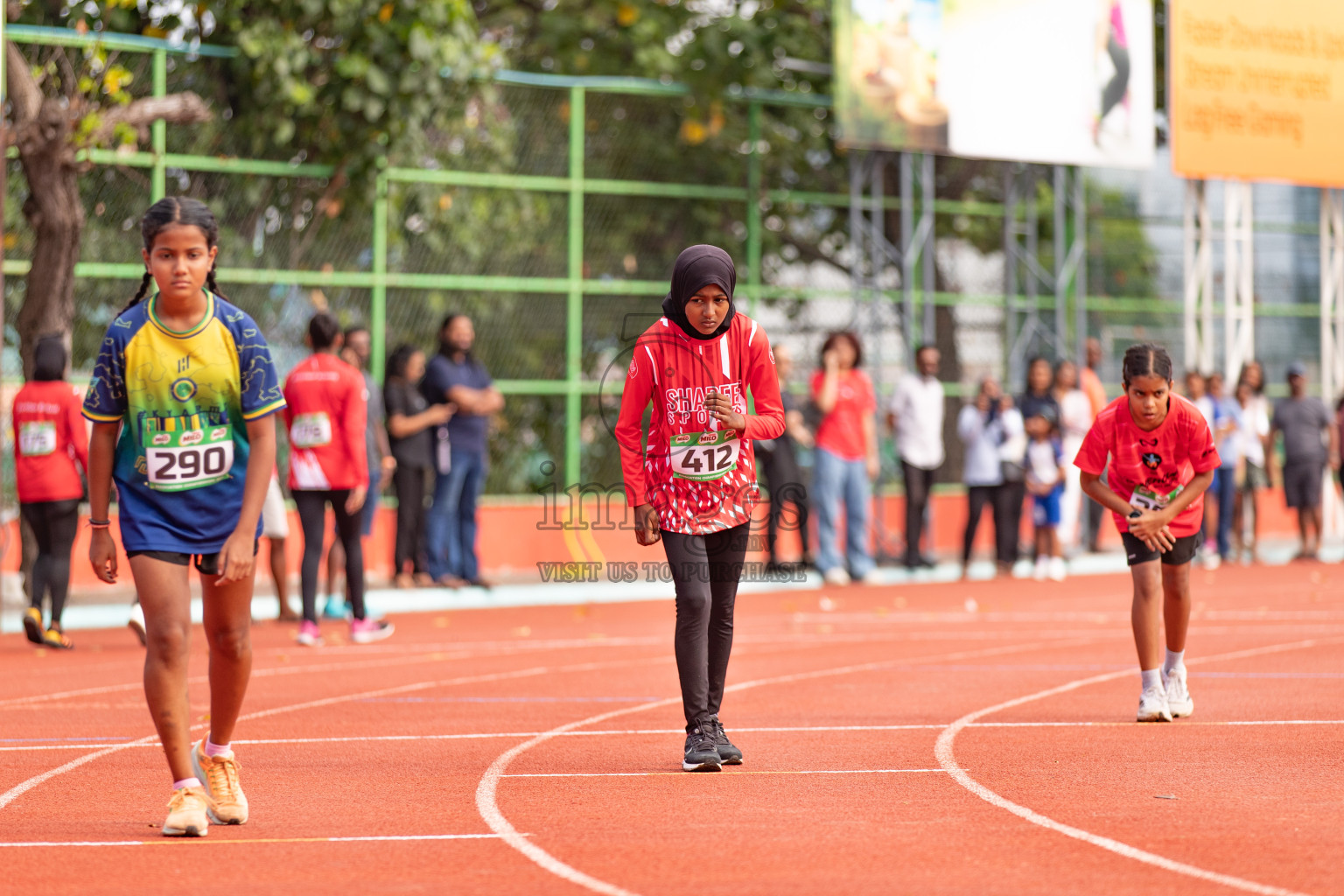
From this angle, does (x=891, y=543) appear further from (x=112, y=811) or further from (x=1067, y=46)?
(x=112, y=811)

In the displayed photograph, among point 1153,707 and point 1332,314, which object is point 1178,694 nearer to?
point 1153,707

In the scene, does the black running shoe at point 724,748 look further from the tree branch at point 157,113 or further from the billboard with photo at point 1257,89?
the billboard with photo at point 1257,89

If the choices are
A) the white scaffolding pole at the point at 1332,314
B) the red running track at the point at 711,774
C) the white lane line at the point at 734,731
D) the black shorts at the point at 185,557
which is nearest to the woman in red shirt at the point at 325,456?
the red running track at the point at 711,774

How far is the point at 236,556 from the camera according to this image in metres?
6.06

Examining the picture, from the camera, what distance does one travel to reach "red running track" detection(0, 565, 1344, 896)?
5.55 meters

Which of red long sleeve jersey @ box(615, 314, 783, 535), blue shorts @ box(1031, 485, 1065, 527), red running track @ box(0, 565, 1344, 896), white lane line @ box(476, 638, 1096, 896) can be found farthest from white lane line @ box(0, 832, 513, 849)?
blue shorts @ box(1031, 485, 1065, 527)

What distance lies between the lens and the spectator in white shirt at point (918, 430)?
18.4 m

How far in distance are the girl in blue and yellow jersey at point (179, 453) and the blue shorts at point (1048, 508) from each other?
43.0ft

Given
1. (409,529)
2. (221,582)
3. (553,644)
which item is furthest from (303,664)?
(221,582)

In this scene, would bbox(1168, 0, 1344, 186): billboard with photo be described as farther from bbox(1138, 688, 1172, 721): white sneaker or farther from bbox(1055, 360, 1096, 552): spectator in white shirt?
bbox(1138, 688, 1172, 721): white sneaker

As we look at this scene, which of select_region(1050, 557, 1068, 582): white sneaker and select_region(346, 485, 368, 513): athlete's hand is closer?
select_region(346, 485, 368, 513): athlete's hand

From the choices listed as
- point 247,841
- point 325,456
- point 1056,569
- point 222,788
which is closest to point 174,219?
point 222,788

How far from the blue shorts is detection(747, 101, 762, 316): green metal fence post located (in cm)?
373

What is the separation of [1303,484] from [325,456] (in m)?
12.3
